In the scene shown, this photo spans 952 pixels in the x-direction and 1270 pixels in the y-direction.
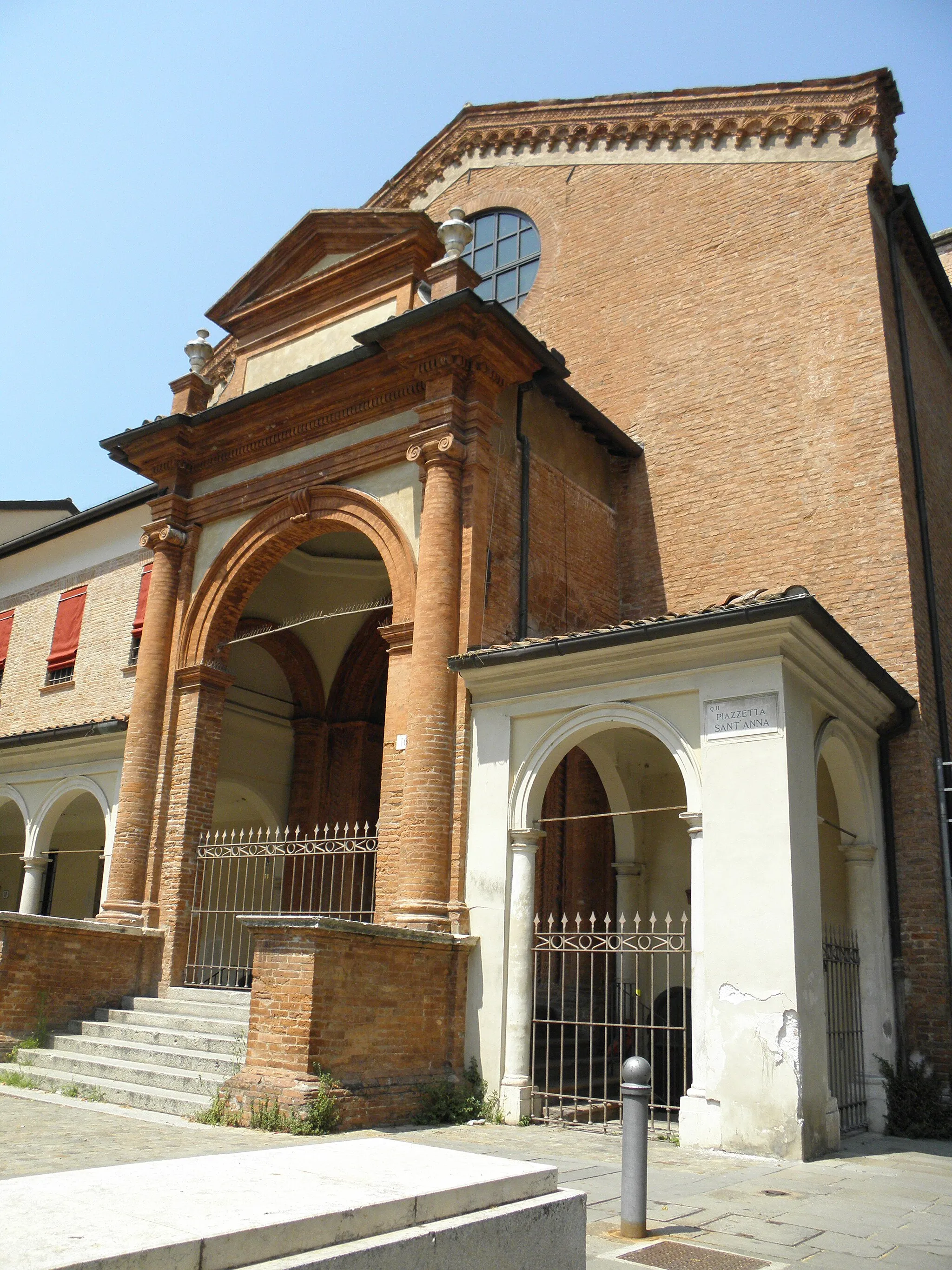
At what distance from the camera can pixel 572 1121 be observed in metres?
8.87

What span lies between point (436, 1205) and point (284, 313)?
40.5 ft

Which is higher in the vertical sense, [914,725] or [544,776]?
[914,725]

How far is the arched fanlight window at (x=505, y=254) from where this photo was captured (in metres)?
16.3

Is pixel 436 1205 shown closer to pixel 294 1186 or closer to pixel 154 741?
pixel 294 1186

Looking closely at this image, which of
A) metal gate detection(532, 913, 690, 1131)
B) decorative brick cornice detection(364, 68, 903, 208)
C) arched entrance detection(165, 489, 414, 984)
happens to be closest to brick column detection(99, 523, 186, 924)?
arched entrance detection(165, 489, 414, 984)

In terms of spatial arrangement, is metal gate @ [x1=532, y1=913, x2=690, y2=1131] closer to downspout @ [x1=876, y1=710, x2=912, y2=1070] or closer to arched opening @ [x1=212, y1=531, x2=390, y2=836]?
downspout @ [x1=876, y1=710, x2=912, y2=1070]

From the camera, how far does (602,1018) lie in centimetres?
1220

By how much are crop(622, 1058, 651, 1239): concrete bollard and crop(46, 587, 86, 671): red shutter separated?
1517 cm

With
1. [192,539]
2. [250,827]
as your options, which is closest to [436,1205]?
[192,539]

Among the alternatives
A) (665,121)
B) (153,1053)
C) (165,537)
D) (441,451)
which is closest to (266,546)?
(165,537)

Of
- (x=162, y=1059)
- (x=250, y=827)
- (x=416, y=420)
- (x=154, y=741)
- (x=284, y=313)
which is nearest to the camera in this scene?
(x=162, y=1059)

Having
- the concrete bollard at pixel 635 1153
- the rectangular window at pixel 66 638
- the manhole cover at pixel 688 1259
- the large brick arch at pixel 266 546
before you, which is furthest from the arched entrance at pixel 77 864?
the manhole cover at pixel 688 1259

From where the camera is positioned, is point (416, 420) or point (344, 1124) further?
point (416, 420)

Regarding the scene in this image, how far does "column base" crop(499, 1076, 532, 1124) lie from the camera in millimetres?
8750
